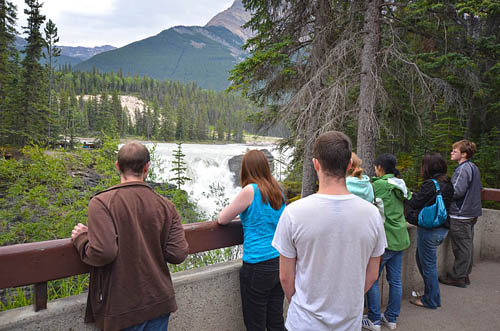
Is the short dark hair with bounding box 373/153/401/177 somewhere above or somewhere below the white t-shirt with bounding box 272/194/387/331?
above

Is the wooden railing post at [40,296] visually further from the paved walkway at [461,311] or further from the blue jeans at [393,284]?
the paved walkway at [461,311]

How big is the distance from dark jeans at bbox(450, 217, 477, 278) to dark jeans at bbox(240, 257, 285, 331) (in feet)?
11.2

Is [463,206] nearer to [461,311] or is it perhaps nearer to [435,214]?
[435,214]

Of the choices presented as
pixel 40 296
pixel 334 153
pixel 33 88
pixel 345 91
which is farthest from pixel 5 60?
pixel 334 153

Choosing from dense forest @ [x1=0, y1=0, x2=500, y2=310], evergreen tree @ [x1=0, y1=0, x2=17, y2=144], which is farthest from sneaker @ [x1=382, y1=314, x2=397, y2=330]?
evergreen tree @ [x1=0, y1=0, x2=17, y2=144]

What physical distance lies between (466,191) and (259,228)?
3.54 meters

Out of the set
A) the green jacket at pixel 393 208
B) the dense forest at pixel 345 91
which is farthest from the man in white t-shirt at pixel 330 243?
the dense forest at pixel 345 91

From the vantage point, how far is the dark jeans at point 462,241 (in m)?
4.79

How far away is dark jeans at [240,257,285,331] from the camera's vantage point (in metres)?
2.64

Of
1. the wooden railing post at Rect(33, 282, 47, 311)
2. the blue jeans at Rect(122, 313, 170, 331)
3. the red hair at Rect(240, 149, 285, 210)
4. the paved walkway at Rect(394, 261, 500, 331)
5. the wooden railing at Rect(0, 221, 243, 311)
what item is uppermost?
the red hair at Rect(240, 149, 285, 210)

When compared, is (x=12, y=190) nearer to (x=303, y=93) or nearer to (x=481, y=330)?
(x=303, y=93)

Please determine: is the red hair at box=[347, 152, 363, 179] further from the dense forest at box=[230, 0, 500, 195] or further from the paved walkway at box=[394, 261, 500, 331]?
the dense forest at box=[230, 0, 500, 195]

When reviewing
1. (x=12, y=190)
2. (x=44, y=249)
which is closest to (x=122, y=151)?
(x=44, y=249)

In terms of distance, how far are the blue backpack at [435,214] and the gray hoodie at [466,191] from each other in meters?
Answer: 0.87
